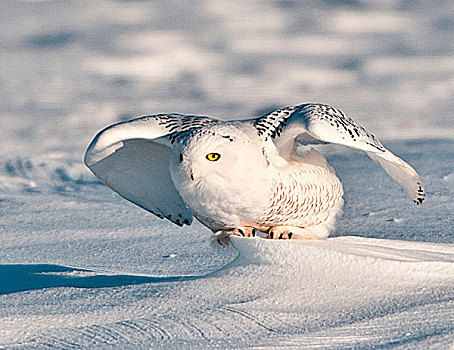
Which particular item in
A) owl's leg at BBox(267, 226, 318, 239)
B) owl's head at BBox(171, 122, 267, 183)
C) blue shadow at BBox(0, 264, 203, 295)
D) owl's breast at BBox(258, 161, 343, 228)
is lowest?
blue shadow at BBox(0, 264, 203, 295)

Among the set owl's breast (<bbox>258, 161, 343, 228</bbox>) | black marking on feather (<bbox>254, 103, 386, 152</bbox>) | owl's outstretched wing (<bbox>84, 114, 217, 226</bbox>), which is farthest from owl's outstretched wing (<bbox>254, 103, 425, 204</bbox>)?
owl's outstretched wing (<bbox>84, 114, 217, 226</bbox>)

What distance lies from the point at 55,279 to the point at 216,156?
2.90 ft

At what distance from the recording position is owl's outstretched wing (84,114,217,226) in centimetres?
255

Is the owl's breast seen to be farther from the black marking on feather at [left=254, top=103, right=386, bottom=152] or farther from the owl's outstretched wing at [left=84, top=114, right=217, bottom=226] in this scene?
the owl's outstretched wing at [left=84, top=114, right=217, bottom=226]

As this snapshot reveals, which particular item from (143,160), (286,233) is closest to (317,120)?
(286,233)

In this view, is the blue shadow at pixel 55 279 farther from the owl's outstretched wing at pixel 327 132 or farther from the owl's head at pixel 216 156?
the owl's outstretched wing at pixel 327 132

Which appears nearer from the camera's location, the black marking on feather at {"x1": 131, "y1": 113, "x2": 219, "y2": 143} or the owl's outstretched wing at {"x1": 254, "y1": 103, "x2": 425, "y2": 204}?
the owl's outstretched wing at {"x1": 254, "y1": 103, "x2": 425, "y2": 204}

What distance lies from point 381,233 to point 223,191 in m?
1.37

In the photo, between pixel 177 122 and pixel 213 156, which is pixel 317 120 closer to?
pixel 213 156

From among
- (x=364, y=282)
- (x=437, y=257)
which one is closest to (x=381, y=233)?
(x=437, y=257)

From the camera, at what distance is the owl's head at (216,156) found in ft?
7.36

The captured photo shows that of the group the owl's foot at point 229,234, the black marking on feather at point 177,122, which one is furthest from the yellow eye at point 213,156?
the owl's foot at point 229,234

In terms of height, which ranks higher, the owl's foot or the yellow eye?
the yellow eye

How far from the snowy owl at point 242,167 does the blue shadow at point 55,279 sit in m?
0.32
